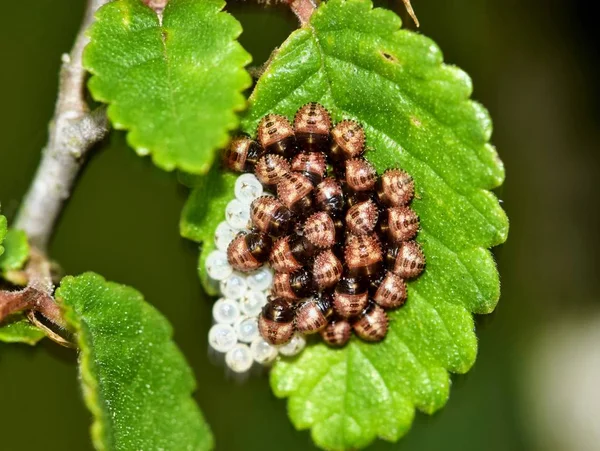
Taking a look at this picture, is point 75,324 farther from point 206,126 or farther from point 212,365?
point 212,365

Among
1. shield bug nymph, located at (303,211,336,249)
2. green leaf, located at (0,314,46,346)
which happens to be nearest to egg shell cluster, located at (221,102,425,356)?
shield bug nymph, located at (303,211,336,249)

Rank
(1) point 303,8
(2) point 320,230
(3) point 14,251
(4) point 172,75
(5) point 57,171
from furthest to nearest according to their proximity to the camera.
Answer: (5) point 57,171 → (3) point 14,251 → (1) point 303,8 → (2) point 320,230 → (4) point 172,75

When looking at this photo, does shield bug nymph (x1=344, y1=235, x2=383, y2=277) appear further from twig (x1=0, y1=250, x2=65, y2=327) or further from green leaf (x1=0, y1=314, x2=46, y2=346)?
green leaf (x1=0, y1=314, x2=46, y2=346)

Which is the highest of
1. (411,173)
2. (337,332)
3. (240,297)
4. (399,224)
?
(411,173)

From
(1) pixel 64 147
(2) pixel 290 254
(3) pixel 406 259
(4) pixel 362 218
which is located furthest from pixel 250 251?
(1) pixel 64 147

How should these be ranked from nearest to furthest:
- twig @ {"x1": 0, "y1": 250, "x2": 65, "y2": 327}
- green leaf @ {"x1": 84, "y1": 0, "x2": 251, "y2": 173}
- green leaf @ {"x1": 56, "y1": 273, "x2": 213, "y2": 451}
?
green leaf @ {"x1": 84, "y1": 0, "x2": 251, "y2": 173}
twig @ {"x1": 0, "y1": 250, "x2": 65, "y2": 327}
green leaf @ {"x1": 56, "y1": 273, "x2": 213, "y2": 451}

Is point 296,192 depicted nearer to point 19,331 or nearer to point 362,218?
point 362,218

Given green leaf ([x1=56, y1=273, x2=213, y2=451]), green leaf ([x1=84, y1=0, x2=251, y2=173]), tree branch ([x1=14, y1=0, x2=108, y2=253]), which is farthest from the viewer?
tree branch ([x1=14, y1=0, x2=108, y2=253])
